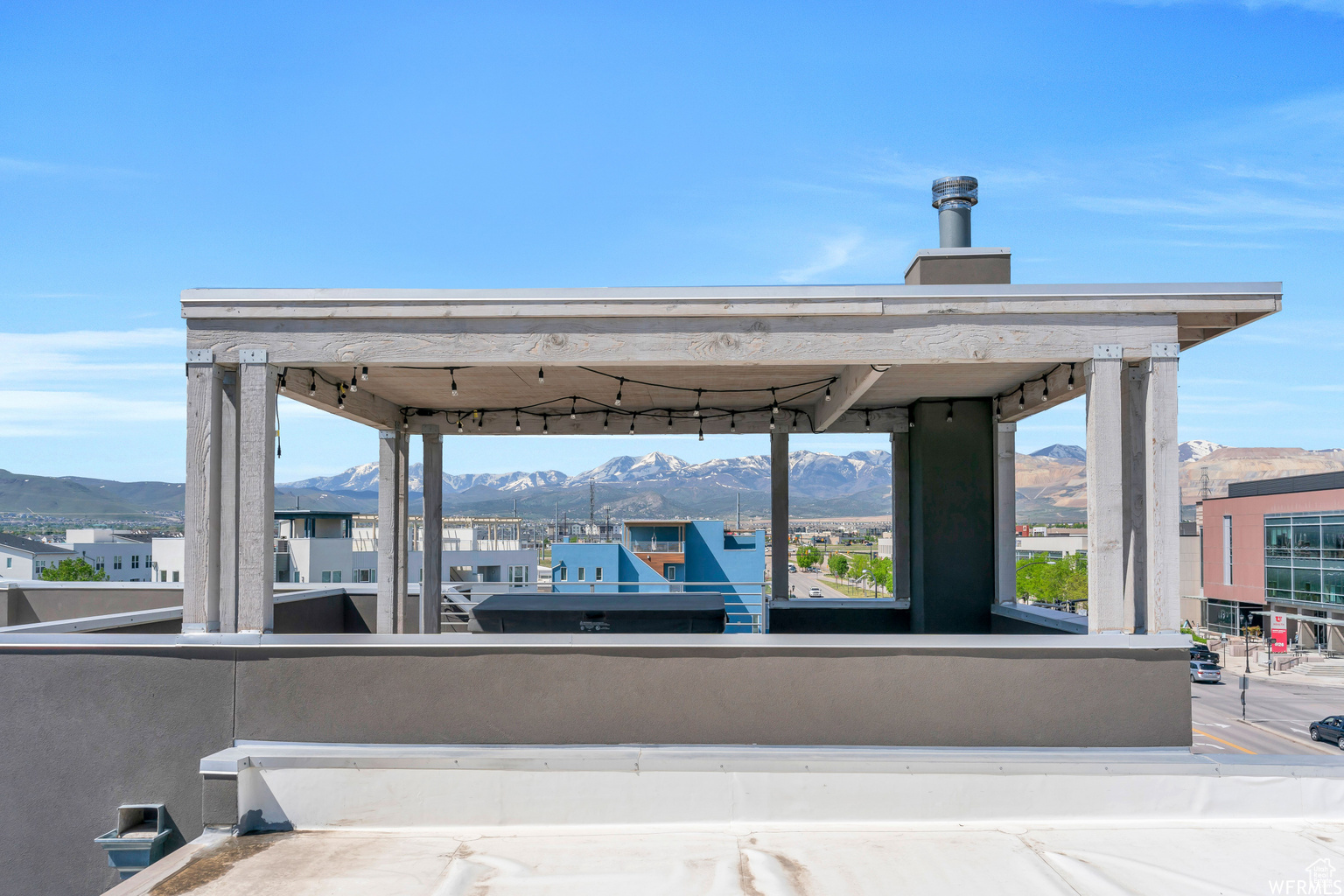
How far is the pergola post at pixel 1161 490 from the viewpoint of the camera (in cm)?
381

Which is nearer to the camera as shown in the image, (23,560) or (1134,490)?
(1134,490)

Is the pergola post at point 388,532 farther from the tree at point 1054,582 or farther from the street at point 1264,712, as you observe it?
the tree at point 1054,582

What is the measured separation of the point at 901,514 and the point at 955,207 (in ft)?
10.5

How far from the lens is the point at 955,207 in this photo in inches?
217

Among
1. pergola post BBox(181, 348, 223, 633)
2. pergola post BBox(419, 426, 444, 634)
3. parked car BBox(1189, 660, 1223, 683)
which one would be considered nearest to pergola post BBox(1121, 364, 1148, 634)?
pergola post BBox(181, 348, 223, 633)

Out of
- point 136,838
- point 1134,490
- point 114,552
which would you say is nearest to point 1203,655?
point 1134,490

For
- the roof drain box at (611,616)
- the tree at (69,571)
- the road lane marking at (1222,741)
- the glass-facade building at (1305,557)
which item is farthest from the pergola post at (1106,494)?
the tree at (69,571)

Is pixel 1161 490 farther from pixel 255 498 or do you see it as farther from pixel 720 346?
pixel 255 498

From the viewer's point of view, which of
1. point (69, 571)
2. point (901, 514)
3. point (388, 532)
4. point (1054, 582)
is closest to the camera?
point (388, 532)

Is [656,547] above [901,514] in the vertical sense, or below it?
below

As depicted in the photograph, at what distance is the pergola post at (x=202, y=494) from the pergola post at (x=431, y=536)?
→ 290 centimetres

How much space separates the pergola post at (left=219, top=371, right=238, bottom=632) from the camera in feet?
12.8

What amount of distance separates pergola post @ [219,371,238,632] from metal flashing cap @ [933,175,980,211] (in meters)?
4.69

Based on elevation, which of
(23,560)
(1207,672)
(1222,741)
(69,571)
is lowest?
(1207,672)
